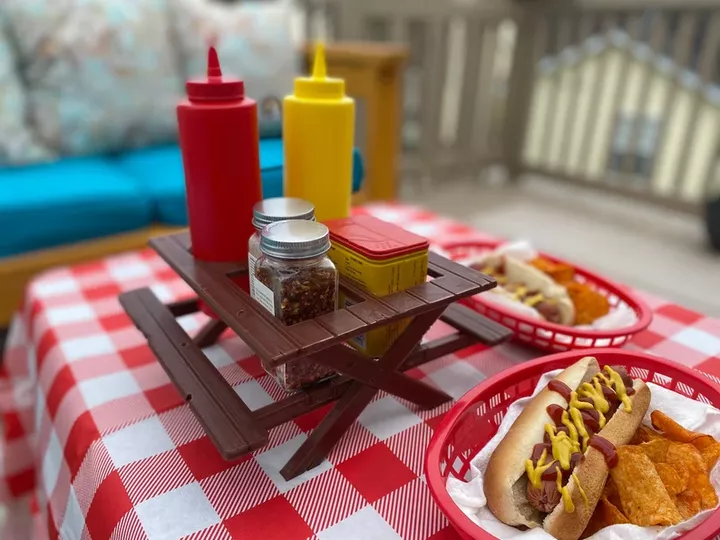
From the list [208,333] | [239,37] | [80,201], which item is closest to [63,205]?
[80,201]

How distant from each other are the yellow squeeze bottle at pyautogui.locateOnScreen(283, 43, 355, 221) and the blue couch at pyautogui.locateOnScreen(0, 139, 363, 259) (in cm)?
71

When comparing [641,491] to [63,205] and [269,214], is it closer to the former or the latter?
[269,214]

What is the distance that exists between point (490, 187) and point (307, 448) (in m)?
2.85

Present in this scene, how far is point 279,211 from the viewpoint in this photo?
2.21 feet

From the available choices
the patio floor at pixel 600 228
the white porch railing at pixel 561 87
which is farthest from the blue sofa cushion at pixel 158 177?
the patio floor at pixel 600 228

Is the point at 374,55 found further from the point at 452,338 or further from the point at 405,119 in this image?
the point at 452,338

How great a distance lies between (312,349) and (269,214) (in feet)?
0.62

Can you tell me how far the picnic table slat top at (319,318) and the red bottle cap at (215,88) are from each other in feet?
0.67

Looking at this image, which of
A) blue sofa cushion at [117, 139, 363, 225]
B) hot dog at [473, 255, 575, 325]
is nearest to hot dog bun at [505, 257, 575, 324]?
hot dog at [473, 255, 575, 325]

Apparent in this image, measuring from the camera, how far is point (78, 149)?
179cm

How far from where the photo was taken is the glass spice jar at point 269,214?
2.10 feet

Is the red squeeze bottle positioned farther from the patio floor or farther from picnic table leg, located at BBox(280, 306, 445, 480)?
the patio floor

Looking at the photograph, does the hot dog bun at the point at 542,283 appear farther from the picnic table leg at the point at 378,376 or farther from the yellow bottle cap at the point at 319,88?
the yellow bottle cap at the point at 319,88

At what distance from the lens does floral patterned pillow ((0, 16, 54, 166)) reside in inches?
64.2
